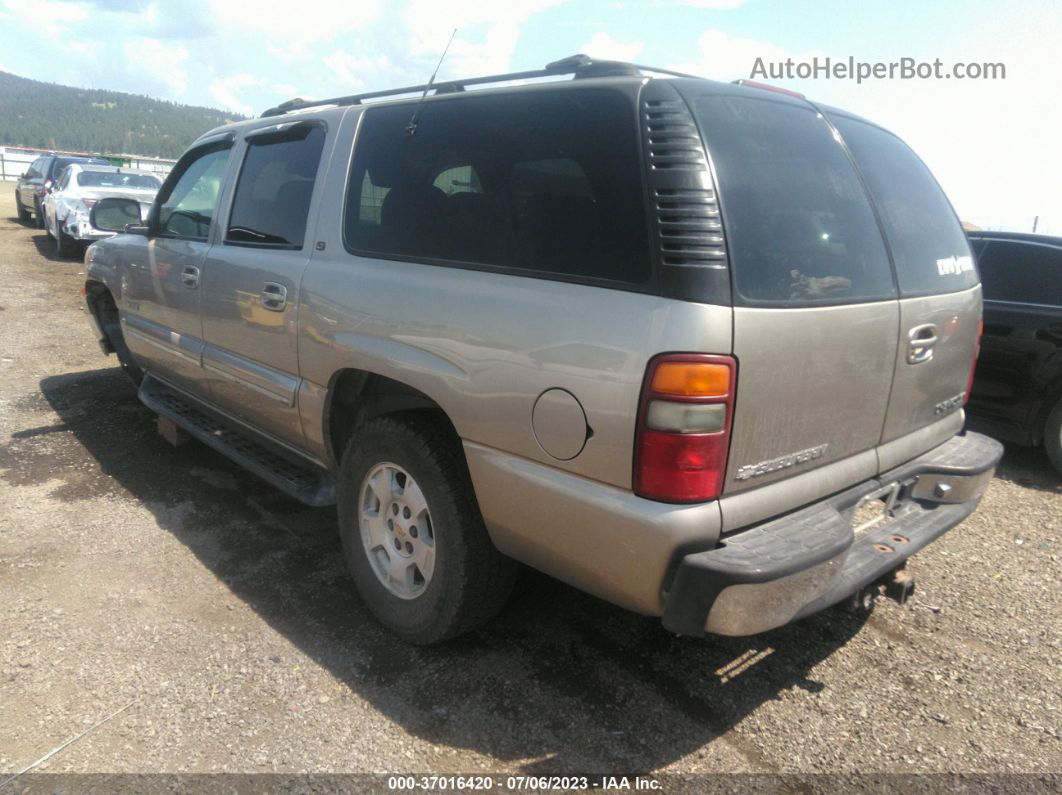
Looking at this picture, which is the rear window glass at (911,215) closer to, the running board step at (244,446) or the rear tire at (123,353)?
the running board step at (244,446)

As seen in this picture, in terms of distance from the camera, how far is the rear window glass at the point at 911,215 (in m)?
2.63

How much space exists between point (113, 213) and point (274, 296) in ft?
8.45

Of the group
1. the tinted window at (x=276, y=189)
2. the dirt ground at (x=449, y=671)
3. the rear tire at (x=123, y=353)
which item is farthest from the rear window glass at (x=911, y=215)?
the rear tire at (x=123, y=353)

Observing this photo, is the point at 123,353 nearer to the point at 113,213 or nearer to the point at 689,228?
the point at 113,213

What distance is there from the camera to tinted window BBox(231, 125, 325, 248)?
3342 millimetres

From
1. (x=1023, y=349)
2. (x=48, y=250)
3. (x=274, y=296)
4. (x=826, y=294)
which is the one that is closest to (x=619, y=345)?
(x=826, y=294)

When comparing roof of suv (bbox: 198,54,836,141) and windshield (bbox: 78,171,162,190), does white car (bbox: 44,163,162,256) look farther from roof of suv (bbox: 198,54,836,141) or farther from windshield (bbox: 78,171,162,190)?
roof of suv (bbox: 198,54,836,141)

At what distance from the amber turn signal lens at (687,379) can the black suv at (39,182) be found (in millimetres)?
17027

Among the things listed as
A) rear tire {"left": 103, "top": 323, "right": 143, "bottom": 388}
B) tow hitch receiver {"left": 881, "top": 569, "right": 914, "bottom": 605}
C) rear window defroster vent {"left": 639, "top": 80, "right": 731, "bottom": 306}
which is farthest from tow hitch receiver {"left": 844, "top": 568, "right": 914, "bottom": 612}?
rear tire {"left": 103, "top": 323, "right": 143, "bottom": 388}

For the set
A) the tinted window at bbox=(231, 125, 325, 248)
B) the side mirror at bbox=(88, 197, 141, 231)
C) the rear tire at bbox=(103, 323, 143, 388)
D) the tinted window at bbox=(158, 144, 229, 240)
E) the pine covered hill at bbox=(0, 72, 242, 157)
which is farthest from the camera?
the pine covered hill at bbox=(0, 72, 242, 157)

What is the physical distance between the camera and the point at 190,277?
4.01 meters

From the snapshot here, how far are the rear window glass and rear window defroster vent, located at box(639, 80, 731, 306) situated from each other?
890 millimetres

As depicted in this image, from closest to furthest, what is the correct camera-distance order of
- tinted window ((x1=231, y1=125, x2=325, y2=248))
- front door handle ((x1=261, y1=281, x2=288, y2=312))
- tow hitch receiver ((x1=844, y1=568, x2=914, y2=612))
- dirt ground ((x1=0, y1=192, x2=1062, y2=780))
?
dirt ground ((x1=0, y1=192, x2=1062, y2=780))
tow hitch receiver ((x1=844, y1=568, x2=914, y2=612))
front door handle ((x1=261, y1=281, x2=288, y2=312))
tinted window ((x1=231, y1=125, x2=325, y2=248))

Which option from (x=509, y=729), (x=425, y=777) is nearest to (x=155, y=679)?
(x=425, y=777)
